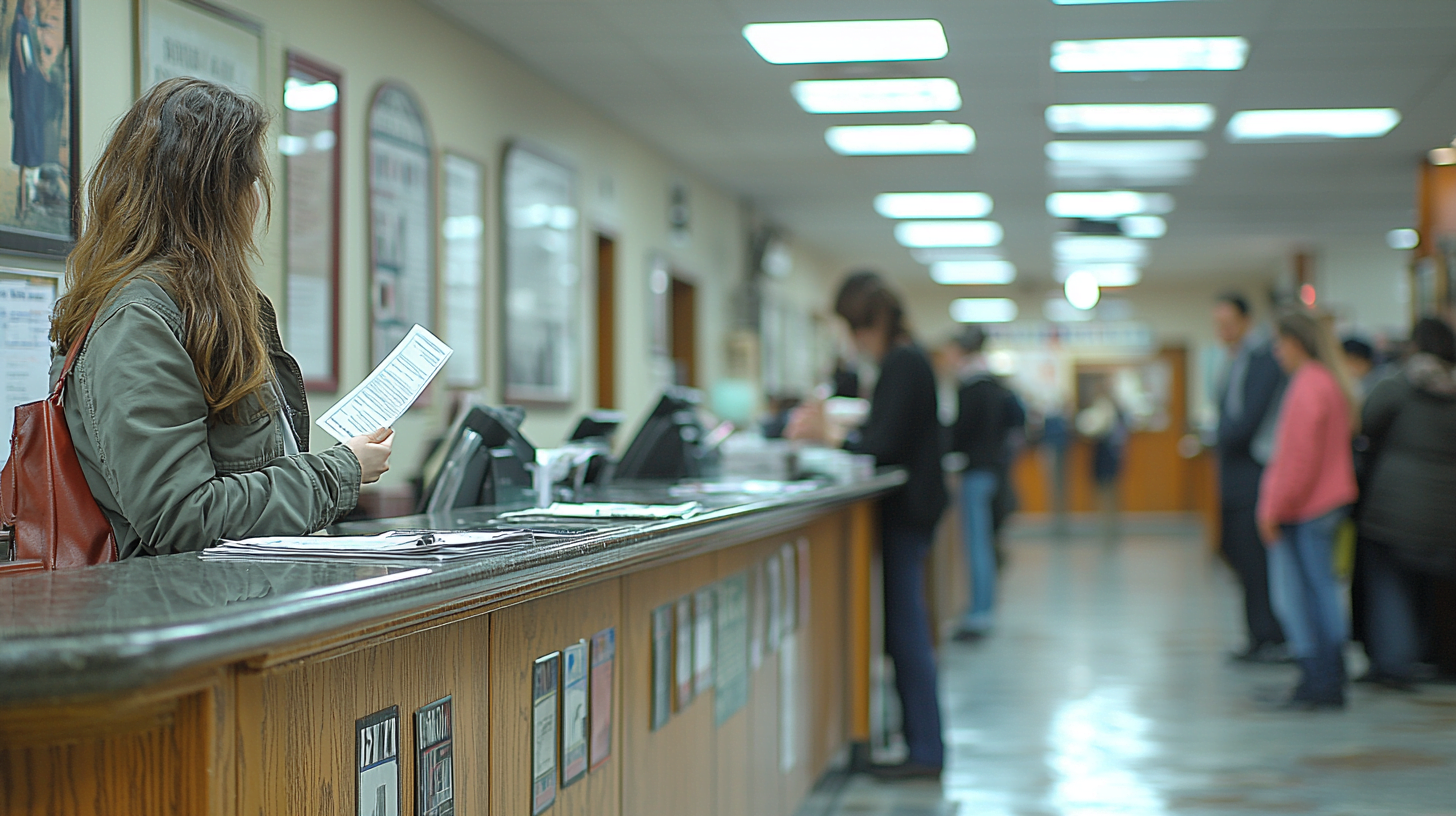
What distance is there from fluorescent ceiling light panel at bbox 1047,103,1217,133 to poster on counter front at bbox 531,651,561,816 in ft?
17.5

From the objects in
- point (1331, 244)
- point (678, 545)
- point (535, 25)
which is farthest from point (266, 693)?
point (1331, 244)

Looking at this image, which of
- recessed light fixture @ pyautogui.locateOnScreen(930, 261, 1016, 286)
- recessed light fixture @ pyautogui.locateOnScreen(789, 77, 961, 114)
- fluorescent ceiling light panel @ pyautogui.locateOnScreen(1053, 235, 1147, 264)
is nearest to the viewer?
recessed light fixture @ pyautogui.locateOnScreen(789, 77, 961, 114)

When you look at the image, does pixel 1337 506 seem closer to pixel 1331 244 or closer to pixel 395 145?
pixel 395 145

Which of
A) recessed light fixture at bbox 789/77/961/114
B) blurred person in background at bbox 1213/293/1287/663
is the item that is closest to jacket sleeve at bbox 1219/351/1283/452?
blurred person in background at bbox 1213/293/1287/663

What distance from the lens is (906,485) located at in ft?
13.8

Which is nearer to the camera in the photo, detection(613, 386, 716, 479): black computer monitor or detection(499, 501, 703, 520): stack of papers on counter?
detection(499, 501, 703, 520): stack of papers on counter

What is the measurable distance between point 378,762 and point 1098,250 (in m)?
11.9

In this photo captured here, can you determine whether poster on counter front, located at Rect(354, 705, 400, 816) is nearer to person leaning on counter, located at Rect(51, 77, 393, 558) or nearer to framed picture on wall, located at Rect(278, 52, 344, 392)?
person leaning on counter, located at Rect(51, 77, 393, 558)

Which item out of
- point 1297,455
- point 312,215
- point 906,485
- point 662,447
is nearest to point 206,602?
point 662,447

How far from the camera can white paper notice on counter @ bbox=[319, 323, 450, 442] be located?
1918 mm

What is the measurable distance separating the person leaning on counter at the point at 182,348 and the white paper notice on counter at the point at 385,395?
5 cm

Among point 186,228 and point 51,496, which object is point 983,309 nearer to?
point 186,228

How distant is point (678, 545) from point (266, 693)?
931 millimetres

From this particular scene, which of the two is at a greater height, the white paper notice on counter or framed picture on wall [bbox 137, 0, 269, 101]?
framed picture on wall [bbox 137, 0, 269, 101]
